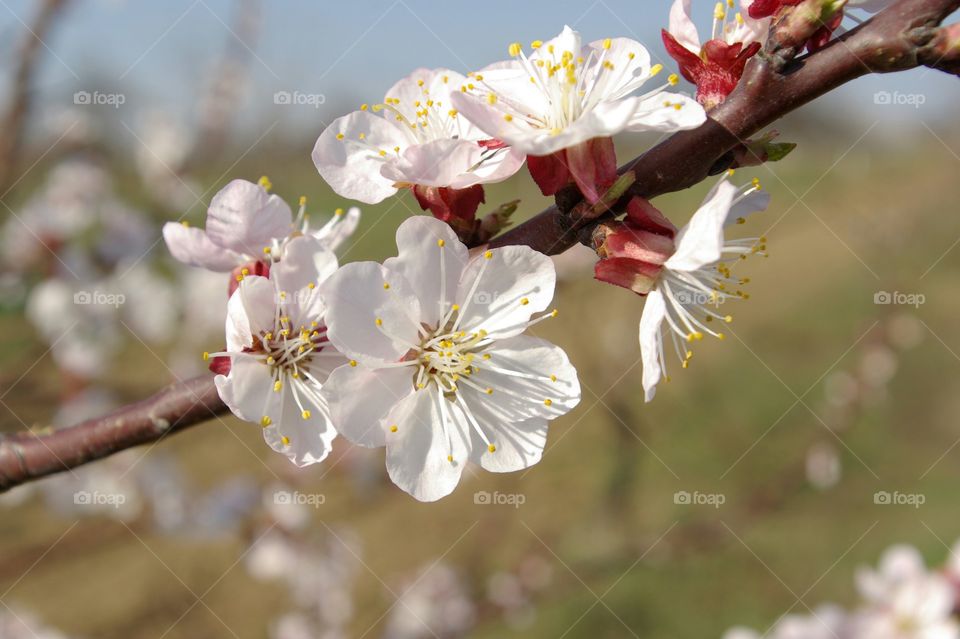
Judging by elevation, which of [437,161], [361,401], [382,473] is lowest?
[382,473]

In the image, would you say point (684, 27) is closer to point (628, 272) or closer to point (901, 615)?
point (628, 272)

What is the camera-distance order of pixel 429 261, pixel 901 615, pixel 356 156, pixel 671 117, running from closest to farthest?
pixel 671 117 → pixel 429 261 → pixel 356 156 → pixel 901 615

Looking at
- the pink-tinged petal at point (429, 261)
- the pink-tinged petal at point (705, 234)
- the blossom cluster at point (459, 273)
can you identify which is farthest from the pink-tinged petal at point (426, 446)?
the pink-tinged petal at point (705, 234)

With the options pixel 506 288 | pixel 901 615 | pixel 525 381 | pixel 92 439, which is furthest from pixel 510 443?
pixel 901 615

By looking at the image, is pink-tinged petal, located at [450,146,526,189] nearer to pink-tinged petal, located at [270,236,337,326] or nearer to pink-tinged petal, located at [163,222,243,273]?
pink-tinged petal, located at [270,236,337,326]

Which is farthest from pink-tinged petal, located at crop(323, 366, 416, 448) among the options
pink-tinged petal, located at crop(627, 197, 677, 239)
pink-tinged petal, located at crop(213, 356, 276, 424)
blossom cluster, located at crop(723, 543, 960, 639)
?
blossom cluster, located at crop(723, 543, 960, 639)

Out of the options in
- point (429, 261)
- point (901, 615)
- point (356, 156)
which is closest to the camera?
point (429, 261)

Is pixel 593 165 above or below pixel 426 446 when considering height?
above
